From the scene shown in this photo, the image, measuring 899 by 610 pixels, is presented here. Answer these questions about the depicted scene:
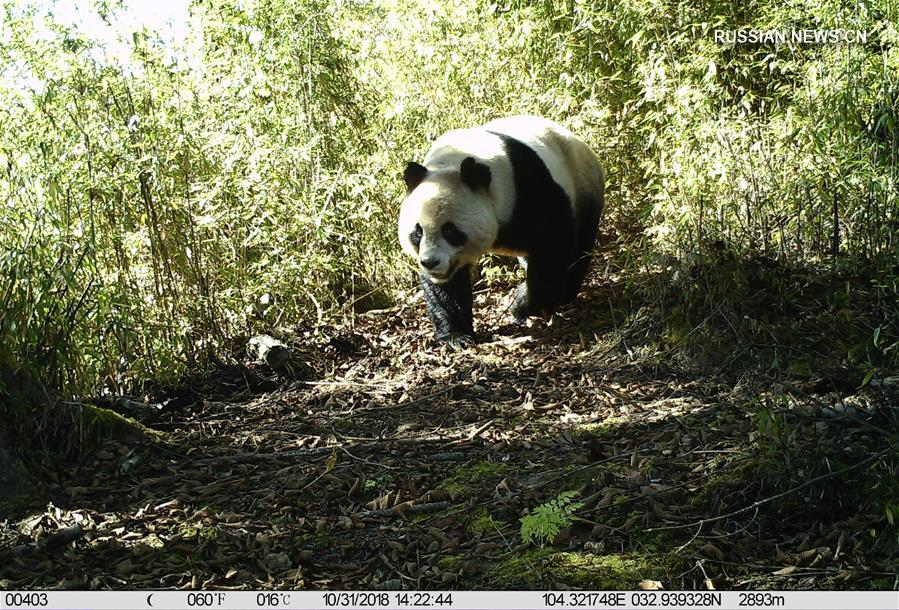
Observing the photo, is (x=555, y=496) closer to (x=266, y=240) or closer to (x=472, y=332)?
(x=472, y=332)

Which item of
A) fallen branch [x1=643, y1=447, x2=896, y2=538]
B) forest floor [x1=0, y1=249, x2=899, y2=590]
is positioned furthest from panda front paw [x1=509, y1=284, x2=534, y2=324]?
fallen branch [x1=643, y1=447, x2=896, y2=538]

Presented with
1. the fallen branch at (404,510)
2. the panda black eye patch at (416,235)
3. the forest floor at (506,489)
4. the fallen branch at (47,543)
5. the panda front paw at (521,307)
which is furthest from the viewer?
the panda front paw at (521,307)

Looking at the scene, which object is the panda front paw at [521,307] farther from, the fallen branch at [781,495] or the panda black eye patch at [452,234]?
the fallen branch at [781,495]

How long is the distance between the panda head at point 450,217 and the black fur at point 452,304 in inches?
4.5

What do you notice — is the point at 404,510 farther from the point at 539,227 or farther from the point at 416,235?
the point at 539,227

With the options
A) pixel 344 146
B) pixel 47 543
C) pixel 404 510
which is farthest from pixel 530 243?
pixel 47 543

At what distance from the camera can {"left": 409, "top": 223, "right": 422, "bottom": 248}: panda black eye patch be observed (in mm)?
6457

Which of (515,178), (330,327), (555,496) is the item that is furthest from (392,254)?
(555,496)

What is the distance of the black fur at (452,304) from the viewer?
6609 millimetres

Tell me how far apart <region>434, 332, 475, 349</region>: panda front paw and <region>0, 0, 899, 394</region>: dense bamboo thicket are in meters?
1.02

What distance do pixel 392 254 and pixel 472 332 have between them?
4.96ft

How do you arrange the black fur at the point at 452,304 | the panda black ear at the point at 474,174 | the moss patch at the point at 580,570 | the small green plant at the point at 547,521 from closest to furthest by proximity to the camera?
the moss patch at the point at 580,570, the small green plant at the point at 547,521, the panda black ear at the point at 474,174, the black fur at the point at 452,304

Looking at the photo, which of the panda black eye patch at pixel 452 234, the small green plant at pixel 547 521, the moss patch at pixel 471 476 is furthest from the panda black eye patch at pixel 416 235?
the small green plant at pixel 547 521

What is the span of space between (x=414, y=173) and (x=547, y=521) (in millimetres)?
3721
